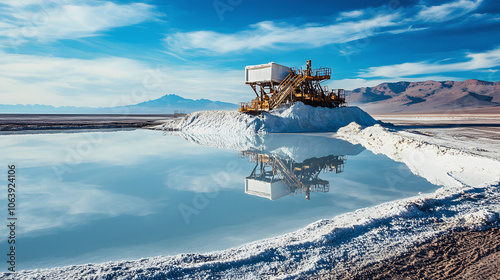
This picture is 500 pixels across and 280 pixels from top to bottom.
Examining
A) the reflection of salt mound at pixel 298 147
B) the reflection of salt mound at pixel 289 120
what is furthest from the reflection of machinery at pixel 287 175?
the reflection of salt mound at pixel 289 120

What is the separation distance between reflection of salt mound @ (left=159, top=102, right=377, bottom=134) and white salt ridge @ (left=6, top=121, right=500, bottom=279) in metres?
18.6

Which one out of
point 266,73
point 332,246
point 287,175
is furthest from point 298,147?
point 266,73

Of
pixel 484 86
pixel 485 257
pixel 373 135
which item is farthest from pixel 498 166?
pixel 484 86

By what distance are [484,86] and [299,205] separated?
24354 centimetres

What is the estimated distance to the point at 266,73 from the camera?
25016 mm

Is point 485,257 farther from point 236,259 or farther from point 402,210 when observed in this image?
point 236,259

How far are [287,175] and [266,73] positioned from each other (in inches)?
712

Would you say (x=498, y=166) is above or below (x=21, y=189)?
above

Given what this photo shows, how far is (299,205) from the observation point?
5.67 meters

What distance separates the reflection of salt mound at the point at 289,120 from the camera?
24438 millimetres

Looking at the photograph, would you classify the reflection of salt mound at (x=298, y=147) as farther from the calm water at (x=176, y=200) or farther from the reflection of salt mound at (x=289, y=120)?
the reflection of salt mound at (x=289, y=120)

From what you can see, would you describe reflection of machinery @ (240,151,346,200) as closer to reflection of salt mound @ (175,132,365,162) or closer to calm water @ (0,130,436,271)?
calm water @ (0,130,436,271)

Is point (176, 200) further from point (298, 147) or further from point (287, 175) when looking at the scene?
point (298, 147)

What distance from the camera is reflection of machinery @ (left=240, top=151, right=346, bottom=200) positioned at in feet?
22.1
